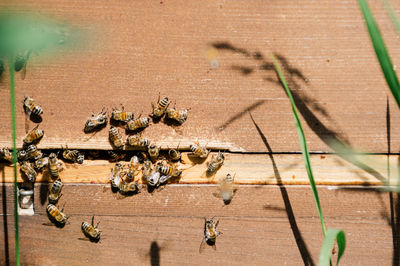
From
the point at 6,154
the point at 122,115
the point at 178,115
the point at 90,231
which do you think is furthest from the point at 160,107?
the point at 6,154

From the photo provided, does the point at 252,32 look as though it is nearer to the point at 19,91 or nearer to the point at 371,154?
the point at 371,154

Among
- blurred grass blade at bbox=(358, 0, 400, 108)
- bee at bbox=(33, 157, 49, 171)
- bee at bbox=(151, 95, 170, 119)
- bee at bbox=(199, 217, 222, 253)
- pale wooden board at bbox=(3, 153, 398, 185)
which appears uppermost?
blurred grass blade at bbox=(358, 0, 400, 108)

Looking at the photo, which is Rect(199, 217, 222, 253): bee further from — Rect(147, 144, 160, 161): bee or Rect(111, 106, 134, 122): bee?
Rect(111, 106, 134, 122): bee

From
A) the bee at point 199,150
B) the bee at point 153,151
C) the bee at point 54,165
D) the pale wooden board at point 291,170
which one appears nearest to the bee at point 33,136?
the bee at point 54,165

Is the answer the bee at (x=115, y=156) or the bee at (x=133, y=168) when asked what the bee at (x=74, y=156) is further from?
the bee at (x=133, y=168)

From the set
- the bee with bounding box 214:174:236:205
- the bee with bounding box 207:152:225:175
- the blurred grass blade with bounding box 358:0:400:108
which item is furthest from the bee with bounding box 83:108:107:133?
the blurred grass blade with bounding box 358:0:400:108

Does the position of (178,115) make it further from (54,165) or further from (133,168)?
(54,165)

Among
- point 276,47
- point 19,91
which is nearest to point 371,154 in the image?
point 276,47
